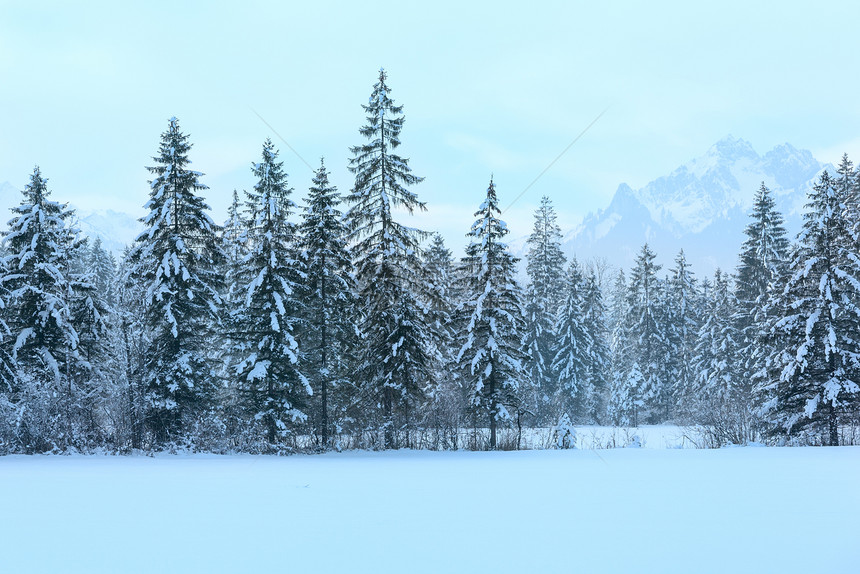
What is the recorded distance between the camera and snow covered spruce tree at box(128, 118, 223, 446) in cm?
2228

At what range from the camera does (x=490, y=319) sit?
2325 cm

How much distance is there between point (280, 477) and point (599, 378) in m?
48.9

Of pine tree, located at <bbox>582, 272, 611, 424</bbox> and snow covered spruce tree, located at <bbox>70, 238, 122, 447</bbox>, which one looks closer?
snow covered spruce tree, located at <bbox>70, 238, 122, 447</bbox>

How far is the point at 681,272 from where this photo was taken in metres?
56.7

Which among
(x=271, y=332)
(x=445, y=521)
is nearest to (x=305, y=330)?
(x=271, y=332)

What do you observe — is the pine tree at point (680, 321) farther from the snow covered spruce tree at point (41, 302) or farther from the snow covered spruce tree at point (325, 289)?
the snow covered spruce tree at point (41, 302)

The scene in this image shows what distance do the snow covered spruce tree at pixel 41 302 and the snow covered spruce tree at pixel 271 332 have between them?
23.5ft

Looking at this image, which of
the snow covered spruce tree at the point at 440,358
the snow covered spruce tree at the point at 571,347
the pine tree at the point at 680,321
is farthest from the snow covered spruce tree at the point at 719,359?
the snow covered spruce tree at the point at 440,358

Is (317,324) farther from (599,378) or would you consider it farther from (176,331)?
(599,378)

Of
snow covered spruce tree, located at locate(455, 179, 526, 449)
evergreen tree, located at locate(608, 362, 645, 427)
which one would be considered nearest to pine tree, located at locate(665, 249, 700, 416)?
evergreen tree, located at locate(608, 362, 645, 427)

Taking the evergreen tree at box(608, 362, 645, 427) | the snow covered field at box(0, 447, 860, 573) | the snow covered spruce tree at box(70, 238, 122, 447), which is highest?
the snow covered spruce tree at box(70, 238, 122, 447)

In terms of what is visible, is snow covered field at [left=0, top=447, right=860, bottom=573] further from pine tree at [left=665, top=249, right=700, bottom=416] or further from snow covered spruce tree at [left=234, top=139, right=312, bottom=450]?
pine tree at [left=665, top=249, right=700, bottom=416]

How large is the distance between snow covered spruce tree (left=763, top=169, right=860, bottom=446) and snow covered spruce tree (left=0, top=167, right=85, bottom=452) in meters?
29.0

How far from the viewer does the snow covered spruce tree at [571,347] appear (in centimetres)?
5066
